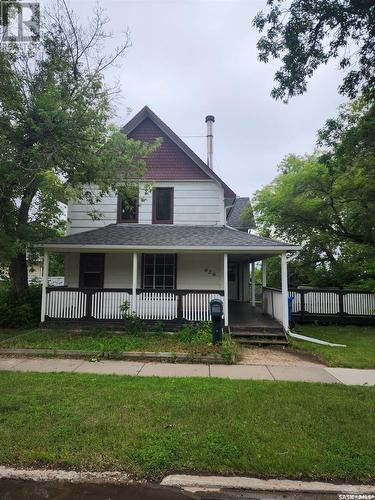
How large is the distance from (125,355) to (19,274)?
6676 millimetres

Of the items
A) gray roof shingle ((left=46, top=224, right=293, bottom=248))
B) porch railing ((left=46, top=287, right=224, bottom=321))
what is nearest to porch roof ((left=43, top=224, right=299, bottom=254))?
gray roof shingle ((left=46, top=224, right=293, bottom=248))

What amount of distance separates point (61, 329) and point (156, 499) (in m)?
8.73

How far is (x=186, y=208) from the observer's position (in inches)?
540

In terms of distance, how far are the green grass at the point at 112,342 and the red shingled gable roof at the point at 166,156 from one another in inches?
253

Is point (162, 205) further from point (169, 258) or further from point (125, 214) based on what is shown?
point (169, 258)

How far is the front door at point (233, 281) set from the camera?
56.0ft

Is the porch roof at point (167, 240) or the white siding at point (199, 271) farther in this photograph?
the white siding at point (199, 271)

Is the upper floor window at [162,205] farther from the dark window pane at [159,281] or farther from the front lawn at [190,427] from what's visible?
the front lawn at [190,427]

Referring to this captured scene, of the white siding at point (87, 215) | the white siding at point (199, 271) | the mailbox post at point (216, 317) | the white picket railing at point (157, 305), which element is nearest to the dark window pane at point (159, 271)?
the white siding at point (199, 271)

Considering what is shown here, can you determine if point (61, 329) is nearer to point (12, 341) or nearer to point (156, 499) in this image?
point (12, 341)

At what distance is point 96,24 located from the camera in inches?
439

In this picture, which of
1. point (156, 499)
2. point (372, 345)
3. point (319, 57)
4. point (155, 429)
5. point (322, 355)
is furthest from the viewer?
point (372, 345)

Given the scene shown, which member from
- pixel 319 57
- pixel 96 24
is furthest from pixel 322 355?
pixel 96 24

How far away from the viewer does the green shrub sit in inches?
459
